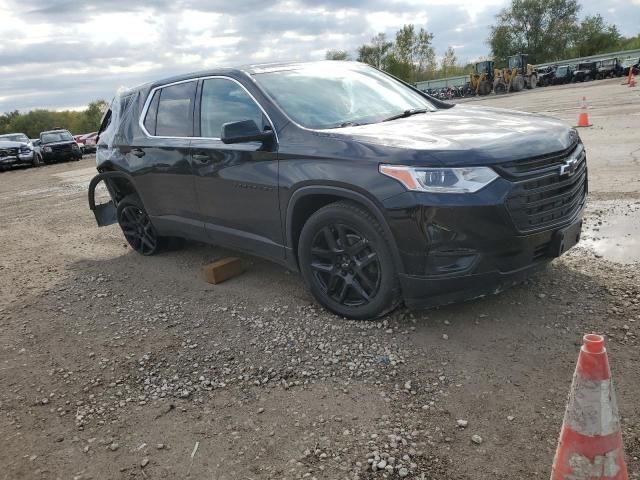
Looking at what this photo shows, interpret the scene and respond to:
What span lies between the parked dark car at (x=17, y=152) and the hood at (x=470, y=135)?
24857 mm

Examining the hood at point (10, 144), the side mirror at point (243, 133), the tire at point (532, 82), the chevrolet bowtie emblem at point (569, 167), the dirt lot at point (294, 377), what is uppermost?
the tire at point (532, 82)

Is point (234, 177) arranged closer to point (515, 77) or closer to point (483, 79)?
point (515, 77)

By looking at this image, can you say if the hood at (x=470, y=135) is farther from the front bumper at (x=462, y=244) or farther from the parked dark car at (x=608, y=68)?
the parked dark car at (x=608, y=68)

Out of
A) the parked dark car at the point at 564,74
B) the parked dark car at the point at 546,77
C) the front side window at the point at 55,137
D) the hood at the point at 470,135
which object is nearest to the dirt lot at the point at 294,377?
the hood at the point at 470,135

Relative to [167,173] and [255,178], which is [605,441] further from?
[167,173]

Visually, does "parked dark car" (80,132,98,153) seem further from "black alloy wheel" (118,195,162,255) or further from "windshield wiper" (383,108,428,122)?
"windshield wiper" (383,108,428,122)

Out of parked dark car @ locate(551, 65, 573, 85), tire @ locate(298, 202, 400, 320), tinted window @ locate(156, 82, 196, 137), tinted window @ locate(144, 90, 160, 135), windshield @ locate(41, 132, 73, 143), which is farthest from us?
parked dark car @ locate(551, 65, 573, 85)

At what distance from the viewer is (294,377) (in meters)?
3.33

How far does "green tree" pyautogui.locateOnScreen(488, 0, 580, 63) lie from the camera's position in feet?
238

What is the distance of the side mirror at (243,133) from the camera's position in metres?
3.88

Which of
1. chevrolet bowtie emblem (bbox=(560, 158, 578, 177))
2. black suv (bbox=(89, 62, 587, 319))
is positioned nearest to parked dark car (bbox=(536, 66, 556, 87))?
black suv (bbox=(89, 62, 587, 319))

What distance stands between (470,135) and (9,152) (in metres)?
25.6

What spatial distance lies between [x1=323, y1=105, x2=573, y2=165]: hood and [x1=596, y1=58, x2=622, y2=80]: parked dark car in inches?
1724

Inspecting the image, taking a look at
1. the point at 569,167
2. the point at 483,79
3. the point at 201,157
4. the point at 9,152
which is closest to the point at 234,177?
the point at 201,157
